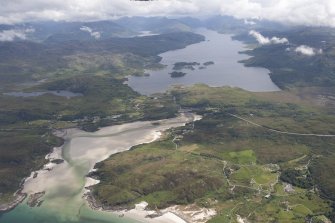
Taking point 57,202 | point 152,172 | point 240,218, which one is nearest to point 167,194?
point 152,172

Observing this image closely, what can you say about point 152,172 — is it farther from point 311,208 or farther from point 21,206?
point 311,208

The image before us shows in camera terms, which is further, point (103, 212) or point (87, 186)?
point (87, 186)

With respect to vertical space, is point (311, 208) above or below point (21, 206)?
above

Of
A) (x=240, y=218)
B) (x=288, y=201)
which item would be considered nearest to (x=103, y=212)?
(x=240, y=218)

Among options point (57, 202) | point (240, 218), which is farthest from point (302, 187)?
point (57, 202)

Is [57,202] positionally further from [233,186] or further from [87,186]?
[233,186]

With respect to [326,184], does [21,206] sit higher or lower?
lower

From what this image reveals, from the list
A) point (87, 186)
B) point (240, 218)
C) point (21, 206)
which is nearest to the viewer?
point (240, 218)

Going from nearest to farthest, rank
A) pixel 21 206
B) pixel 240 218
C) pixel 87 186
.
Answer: pixel 240 218 → pixel 21 206 → pixel 87 186

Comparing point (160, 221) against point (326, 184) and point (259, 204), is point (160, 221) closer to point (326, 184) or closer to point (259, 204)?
point (259, 204)

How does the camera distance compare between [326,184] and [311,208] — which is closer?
[311,208]
